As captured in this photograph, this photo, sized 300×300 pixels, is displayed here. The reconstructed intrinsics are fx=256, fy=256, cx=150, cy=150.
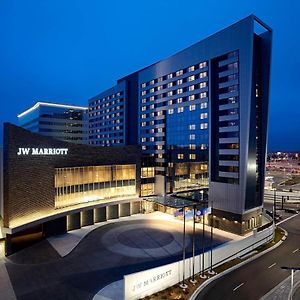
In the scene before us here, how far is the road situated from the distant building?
4375 inches

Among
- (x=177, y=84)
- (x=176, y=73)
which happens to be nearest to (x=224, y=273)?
(x=177, y=84)

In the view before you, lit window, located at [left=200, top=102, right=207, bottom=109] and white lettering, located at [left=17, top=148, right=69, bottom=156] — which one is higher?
lit window, located at [left=200, top=102, right=207, bottom=109]

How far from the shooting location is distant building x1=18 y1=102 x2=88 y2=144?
410 feet

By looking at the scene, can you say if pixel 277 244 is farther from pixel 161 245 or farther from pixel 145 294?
pixel 145 294

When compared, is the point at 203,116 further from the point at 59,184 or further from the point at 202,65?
the point at 59,184

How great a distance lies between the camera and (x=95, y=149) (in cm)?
5222

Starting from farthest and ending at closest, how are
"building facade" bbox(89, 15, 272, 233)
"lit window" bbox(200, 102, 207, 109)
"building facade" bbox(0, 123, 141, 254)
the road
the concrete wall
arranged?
"lit window" bbox(200, 102, 207, 109) < "building facade" bbox(89, 15, 272, 233) < "building facade" bbox(0, 123, 141, 254) < the road < the concrete wall

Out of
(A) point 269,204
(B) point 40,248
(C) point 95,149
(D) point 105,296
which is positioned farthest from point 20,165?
(A) point 269,204

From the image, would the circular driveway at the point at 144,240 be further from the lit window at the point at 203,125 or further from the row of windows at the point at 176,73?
the row of windows at the point at 176,73

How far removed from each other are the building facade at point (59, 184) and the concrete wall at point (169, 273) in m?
20.3

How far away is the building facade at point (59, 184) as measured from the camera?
3731 cm

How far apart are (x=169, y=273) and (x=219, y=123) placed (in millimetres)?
31100

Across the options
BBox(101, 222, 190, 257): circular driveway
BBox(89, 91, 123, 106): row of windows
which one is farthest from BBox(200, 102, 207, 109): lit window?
BBox(89, 91, 123, 106): row of windows

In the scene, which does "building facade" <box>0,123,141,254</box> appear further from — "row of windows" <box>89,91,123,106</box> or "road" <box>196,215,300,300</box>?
"row of windows" <box>89,91,123,106</box>
